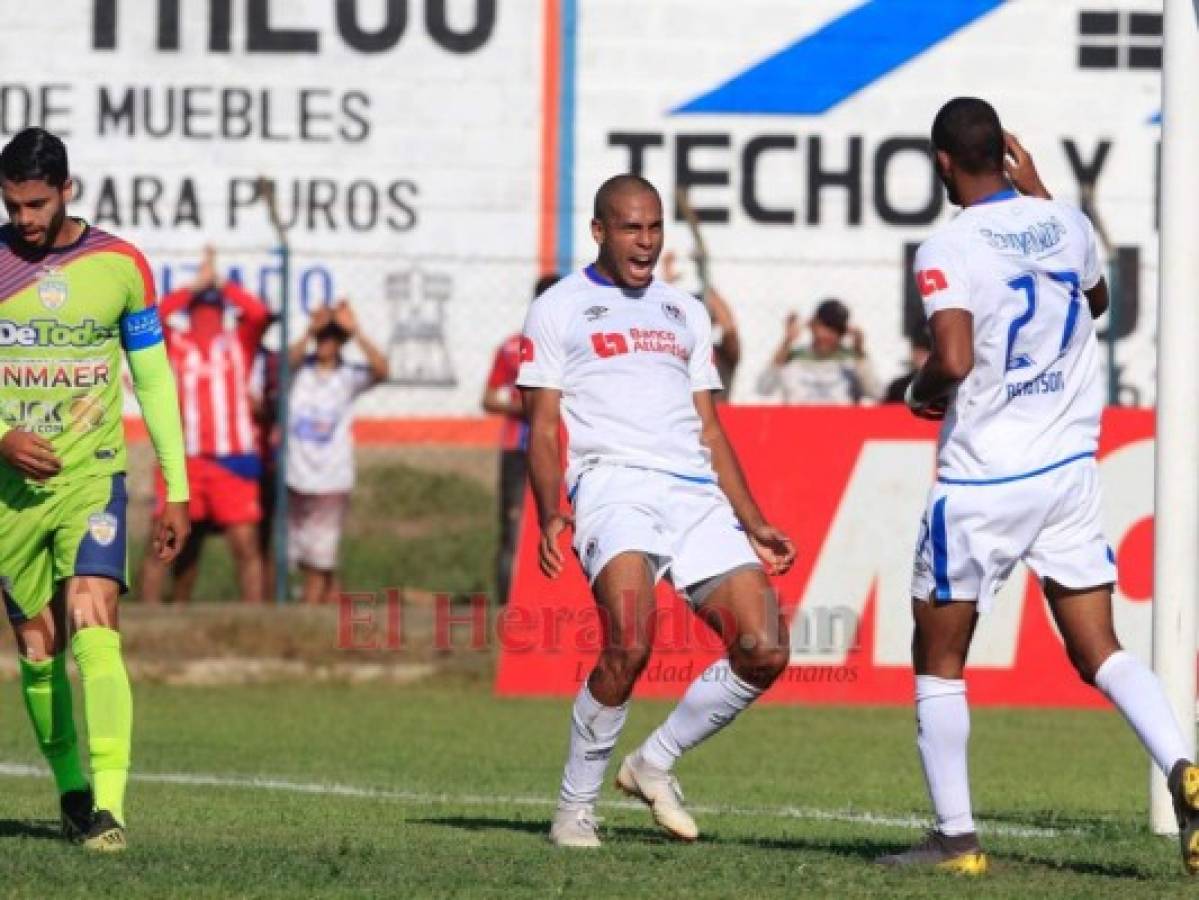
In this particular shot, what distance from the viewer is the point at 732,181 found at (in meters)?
22.6

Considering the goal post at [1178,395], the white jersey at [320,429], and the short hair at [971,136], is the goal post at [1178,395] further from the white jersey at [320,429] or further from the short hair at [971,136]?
the white jersey at [320,429]

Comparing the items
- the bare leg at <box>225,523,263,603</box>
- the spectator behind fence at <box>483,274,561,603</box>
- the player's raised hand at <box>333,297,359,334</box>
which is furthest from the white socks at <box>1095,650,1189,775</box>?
the player's raised hand at <box>333,297,359,334</box>

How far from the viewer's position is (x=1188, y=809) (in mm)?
7988

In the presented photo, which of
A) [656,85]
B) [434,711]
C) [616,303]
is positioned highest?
[656,85]

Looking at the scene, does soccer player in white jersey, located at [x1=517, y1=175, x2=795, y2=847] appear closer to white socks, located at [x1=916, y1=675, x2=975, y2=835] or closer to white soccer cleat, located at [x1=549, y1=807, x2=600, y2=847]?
white soccer cleat, located at [x1=549, y1=807, x2=600, y2=847]

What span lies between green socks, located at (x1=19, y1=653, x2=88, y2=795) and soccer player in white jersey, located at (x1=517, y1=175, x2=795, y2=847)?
5.39 ft

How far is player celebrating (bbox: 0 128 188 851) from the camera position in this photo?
8.79 metres

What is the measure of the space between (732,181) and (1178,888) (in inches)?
589

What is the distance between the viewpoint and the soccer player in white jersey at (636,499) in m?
9.26

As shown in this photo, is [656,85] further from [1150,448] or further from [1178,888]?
[1178,888]

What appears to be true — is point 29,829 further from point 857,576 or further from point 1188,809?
point 857,576

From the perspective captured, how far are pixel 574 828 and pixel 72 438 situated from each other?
213cm

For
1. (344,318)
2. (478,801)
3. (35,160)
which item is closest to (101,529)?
(35,160)

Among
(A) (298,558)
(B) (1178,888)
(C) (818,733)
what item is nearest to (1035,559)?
(B) (1178,888)
